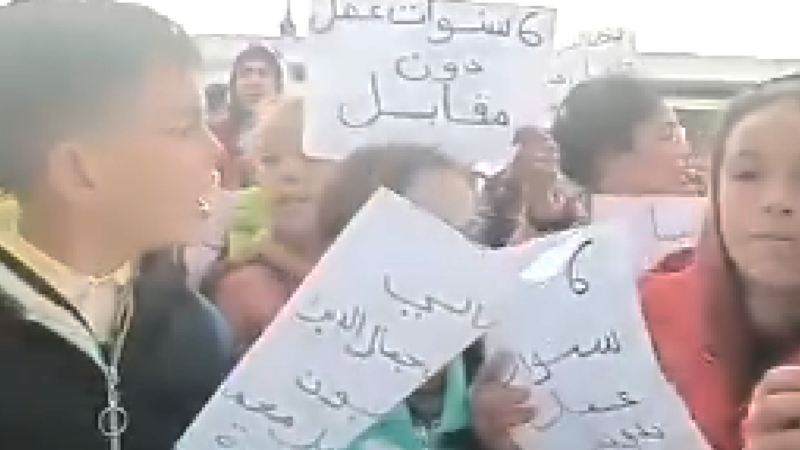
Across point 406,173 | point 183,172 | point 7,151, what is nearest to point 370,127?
point 406,173

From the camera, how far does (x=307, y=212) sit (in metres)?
1.01

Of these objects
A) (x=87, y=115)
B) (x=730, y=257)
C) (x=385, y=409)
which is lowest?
(x=385, y=409)

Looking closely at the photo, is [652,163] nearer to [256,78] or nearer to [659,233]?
[659,233]

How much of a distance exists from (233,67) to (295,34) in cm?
6

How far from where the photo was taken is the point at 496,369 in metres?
1.00

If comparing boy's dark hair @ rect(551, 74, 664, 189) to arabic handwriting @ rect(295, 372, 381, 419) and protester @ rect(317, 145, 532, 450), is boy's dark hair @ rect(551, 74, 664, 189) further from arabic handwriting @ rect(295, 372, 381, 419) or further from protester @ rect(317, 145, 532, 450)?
arabic handwriting @ rect(295, 372, 381, 419)

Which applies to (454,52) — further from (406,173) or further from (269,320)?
(269,320)

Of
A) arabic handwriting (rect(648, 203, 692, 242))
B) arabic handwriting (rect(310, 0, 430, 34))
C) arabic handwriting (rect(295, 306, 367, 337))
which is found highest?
arabic handwriting (rect(310, 0, 430, 34))

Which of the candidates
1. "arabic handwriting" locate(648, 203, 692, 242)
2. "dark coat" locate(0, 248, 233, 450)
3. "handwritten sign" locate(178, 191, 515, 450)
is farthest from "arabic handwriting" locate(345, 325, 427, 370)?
"arabic handwriting" locate(648, 203, 692, 242)

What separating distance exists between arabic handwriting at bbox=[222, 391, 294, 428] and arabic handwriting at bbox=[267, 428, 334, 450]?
0.03 feet

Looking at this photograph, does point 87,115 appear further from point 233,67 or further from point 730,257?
point 730,257

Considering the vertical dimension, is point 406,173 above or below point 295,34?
below

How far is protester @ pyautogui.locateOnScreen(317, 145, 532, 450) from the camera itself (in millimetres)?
989

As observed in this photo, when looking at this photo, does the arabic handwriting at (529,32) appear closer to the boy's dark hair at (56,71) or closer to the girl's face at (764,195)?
the girl's face at (764,195)
